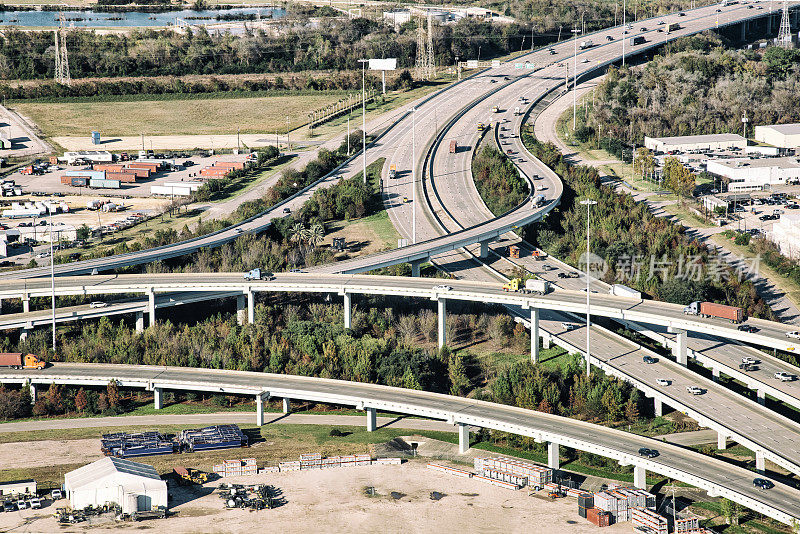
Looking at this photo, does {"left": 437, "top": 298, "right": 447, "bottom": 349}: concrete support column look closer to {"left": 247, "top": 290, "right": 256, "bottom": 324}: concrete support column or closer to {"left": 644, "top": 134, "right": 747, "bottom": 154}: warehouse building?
{"left": 247, "top": 290, "right": 256, "bottom": 324}: concrete support column

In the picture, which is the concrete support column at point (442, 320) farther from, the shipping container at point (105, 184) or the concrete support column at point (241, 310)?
the shipping container at point (105, 184)

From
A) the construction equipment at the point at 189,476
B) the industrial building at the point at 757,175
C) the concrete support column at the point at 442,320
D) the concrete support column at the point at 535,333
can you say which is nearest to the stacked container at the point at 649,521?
the concrete support column at the point at 535,333

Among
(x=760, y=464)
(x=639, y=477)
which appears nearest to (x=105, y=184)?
(x=639, y=477)

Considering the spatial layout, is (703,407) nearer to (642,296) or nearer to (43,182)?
(642,296)

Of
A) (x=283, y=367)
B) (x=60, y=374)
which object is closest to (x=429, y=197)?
(x=283, y=367)

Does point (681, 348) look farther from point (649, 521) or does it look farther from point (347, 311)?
point (347, 311)
